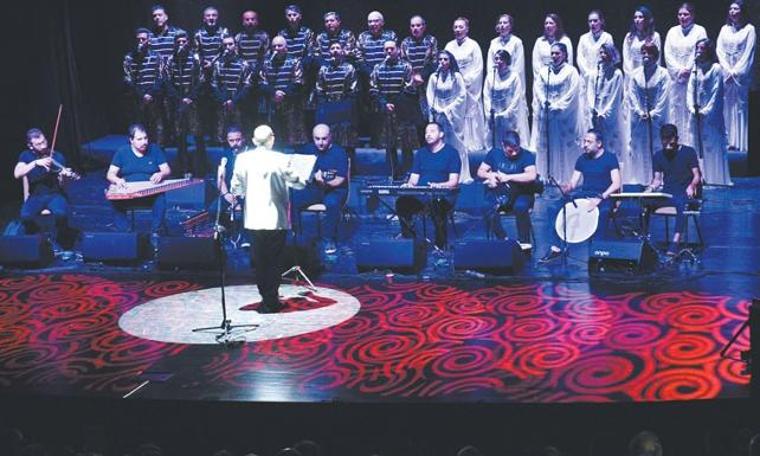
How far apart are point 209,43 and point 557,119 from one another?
14.1 feet

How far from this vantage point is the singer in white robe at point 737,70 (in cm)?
1295

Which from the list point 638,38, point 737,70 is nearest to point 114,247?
point 638,38

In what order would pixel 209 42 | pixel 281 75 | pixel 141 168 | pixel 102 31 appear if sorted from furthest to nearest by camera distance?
pixel 102 31, pixel 209 42, pixel 281 75, pixel 141 168

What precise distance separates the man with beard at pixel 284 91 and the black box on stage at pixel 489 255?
4.24m

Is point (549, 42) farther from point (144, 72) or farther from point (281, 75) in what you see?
point (144, 72)

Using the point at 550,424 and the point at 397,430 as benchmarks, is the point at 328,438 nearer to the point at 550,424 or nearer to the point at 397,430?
the point at 397,430

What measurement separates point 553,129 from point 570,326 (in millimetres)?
5426

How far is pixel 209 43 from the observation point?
13.4m

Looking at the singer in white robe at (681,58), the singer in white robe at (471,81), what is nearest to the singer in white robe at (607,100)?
the singer in white robe at (681,58)

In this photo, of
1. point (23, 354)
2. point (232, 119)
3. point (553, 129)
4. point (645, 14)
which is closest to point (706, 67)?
point (645, 14)

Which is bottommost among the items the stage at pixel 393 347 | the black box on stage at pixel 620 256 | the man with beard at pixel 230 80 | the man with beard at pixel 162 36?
the stage at pixel 393 347

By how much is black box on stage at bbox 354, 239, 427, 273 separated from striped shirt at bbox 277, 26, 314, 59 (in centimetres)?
388

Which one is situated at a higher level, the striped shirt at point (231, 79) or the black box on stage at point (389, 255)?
the striped shirt at point (231, 79)

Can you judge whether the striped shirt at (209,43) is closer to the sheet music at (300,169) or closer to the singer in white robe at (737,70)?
the sheet music at (300,169)
